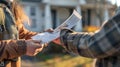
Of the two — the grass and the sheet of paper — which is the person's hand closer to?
the sheet of paper

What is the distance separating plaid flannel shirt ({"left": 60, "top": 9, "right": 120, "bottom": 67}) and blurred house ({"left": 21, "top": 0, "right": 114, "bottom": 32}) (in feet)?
107

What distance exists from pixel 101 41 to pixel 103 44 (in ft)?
0.09

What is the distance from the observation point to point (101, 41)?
3.54 meters

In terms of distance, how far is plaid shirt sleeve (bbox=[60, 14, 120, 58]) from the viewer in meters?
3.48

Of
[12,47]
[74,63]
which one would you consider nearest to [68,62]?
[74,63]

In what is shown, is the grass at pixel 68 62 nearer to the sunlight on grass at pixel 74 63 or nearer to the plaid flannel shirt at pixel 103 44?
the sunlight on grass at pixel 74 63

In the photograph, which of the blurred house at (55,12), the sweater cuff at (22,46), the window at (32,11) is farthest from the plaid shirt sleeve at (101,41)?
the window at (32,11)

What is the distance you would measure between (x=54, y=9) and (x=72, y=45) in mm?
36643

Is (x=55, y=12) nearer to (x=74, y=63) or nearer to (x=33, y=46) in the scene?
(x=74, y=63)

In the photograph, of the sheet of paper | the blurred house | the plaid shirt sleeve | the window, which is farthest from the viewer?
the window

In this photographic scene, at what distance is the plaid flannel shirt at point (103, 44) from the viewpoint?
348 centimetres

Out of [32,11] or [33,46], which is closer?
[33,46]

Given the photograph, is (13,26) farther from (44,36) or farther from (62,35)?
(62,35)

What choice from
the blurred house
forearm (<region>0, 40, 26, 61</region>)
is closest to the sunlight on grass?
forearm (<region>0, 40, 26, 61</region>)
